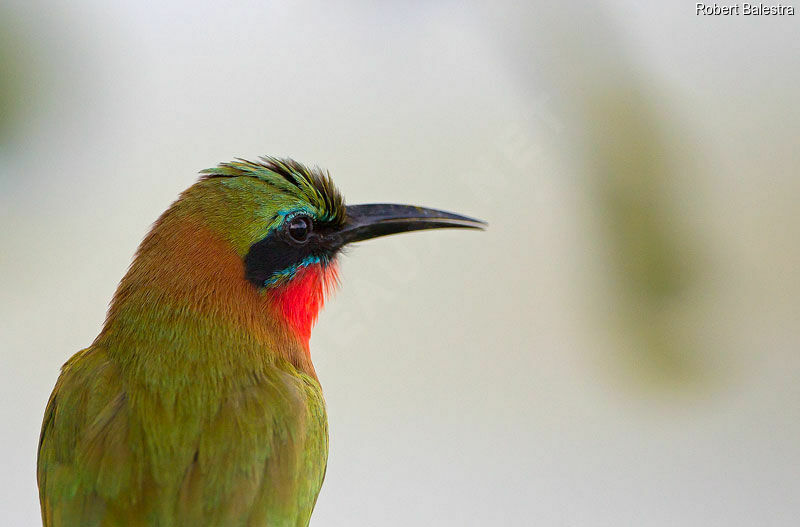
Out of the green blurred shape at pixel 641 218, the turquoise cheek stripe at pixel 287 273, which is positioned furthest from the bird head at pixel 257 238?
the green blurred shape at pixel 641 218

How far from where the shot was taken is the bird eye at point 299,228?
71 centimetres

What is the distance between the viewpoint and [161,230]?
0.69m

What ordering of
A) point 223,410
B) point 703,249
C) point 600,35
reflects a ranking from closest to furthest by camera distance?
point 223,410
point 600,35
point 703,249

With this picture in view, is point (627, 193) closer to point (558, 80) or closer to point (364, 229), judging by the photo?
point (558, 80)

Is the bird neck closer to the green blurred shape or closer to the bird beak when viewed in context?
the bird beak

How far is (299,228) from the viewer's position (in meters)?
0.72

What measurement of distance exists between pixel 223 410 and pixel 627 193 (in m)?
0.94

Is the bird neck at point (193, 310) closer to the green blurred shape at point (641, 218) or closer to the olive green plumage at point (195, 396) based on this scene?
the olive green plumage at point (195, 396)

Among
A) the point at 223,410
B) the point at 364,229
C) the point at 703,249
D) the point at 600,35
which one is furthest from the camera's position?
the point at 703,249

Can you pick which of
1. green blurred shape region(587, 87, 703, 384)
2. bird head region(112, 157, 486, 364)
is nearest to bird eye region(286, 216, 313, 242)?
bird head region(112, 157, 486, 364)

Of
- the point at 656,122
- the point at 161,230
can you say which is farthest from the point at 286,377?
the point at 656,122

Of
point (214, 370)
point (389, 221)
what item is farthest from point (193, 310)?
point (389, 221)

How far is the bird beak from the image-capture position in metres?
0.72

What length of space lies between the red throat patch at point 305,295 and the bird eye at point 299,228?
29 millimetres
